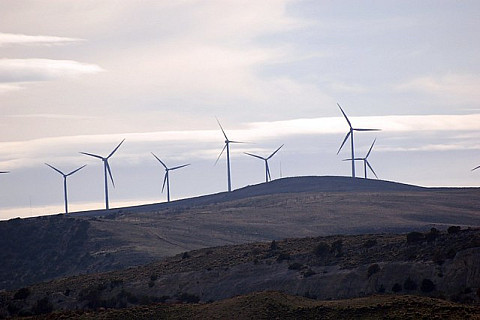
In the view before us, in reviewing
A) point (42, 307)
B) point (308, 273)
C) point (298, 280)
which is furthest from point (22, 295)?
point (308, 273)

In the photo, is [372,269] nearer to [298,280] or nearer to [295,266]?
[298,280]

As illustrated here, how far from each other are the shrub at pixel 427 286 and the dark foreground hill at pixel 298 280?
7cm

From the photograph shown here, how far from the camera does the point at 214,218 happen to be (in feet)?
586

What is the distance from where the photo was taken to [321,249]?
8350 centimetres

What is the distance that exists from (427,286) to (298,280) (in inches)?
511

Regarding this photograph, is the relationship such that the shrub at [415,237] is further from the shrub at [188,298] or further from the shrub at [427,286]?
the shrub at [188,298]

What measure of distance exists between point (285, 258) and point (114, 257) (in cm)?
5355

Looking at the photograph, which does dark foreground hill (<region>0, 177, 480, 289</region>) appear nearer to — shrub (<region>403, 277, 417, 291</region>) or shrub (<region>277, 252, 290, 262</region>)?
shrub (<region>277, 252, 290, 262</region>)

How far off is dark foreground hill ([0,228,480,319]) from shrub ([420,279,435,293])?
A: 0.22 ft

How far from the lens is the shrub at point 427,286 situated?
2625 inches

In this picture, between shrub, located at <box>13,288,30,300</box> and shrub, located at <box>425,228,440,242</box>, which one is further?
shrub, located at <box>13,288,30,300</box>

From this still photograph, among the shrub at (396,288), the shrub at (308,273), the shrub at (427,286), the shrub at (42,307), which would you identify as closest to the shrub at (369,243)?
the shrub at (308,273)

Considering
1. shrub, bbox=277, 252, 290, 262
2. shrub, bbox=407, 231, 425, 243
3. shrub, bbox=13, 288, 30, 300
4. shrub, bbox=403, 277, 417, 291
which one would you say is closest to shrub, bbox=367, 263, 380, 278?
shrub, bbox=403, 277, 417, 291

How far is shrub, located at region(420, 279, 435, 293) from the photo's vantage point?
66.7 meters
